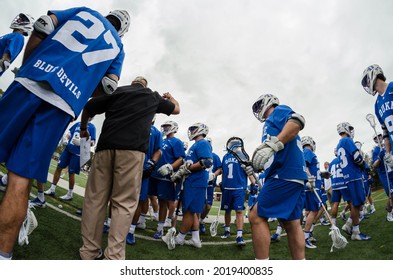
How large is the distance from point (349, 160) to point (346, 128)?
3.19 ft

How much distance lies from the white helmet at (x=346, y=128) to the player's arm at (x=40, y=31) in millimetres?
7338

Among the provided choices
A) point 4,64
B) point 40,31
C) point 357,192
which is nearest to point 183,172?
point 4,64

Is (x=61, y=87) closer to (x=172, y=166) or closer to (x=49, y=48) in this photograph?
(x=49, y=48)

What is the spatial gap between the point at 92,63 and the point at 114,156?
117 centimetres

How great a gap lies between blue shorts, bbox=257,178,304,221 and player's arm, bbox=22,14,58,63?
2654mm

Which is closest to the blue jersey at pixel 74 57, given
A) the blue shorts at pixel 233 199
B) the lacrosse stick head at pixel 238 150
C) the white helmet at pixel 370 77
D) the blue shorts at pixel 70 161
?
the lacrosse stick head at pixel 238 150

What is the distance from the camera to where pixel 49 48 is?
2156mm

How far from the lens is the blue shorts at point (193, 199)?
5672mm

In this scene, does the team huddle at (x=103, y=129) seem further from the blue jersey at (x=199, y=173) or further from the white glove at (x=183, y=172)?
the blue jersey at (x=199, y=173)

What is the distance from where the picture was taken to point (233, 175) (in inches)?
293

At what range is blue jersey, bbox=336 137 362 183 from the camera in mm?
Answer: 6699

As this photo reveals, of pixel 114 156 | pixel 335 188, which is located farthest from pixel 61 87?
pixel 335 188

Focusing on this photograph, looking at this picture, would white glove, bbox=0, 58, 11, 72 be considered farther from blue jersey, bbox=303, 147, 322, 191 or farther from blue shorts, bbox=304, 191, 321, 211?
blue shorts, bbox=304, 191, 321, 211

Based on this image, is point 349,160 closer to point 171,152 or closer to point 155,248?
point 171,152
